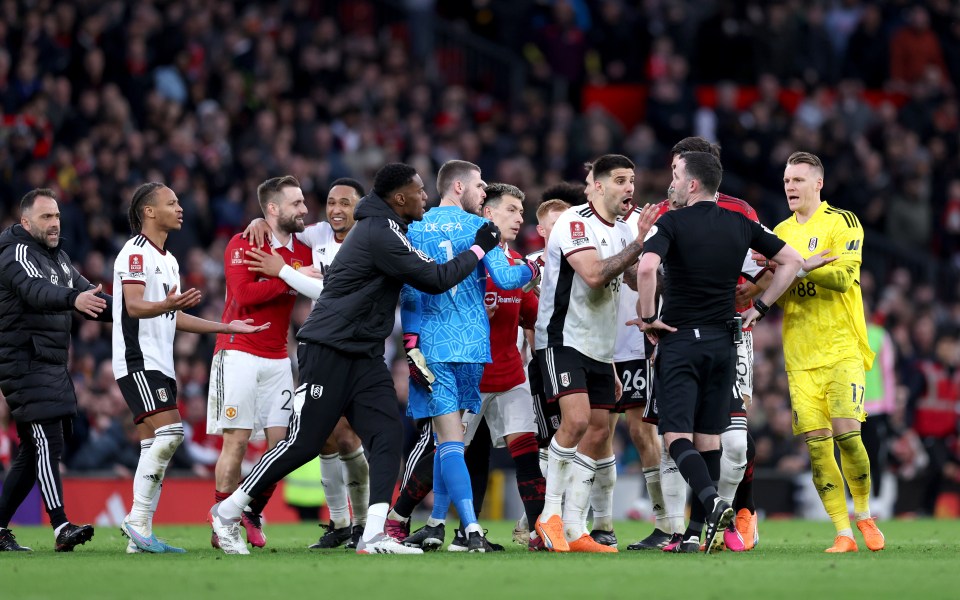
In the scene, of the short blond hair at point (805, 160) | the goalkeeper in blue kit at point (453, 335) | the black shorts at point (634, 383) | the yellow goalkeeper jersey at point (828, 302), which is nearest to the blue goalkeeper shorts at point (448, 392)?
the goalkeeper in blue kit at point (453, 335)

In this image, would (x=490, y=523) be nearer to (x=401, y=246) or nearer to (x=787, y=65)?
(x=401, y=246)

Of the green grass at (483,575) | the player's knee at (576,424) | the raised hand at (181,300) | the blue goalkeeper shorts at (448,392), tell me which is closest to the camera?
the green grass at (483,575)

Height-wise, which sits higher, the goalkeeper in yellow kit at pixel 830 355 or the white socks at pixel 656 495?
the goalkeeper in yellow kit at pixel 830 355

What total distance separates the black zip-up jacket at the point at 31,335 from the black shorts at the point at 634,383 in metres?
3.96

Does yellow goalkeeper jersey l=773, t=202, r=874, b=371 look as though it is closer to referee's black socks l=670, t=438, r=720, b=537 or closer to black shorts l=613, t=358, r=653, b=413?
black shorts l=613, t=358, r=653, b=413

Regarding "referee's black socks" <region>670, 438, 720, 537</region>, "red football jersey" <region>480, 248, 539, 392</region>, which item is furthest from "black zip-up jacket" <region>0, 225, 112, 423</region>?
"referee's black socks" <region>670, 438, 720, 537</region>

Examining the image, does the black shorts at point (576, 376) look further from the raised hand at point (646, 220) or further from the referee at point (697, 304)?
the raised hand at point (646, 220)

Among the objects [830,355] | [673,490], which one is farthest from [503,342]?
[830,355]

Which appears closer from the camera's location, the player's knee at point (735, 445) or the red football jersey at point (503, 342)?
the player's knee at point (735, 445)

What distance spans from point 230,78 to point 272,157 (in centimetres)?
140

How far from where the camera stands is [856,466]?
1045cm

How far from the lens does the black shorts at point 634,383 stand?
437 inches

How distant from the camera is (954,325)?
73.8 ft

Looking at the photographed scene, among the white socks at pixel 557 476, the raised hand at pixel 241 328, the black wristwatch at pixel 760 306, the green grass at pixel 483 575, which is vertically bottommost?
the green grass at pixel 483 575
